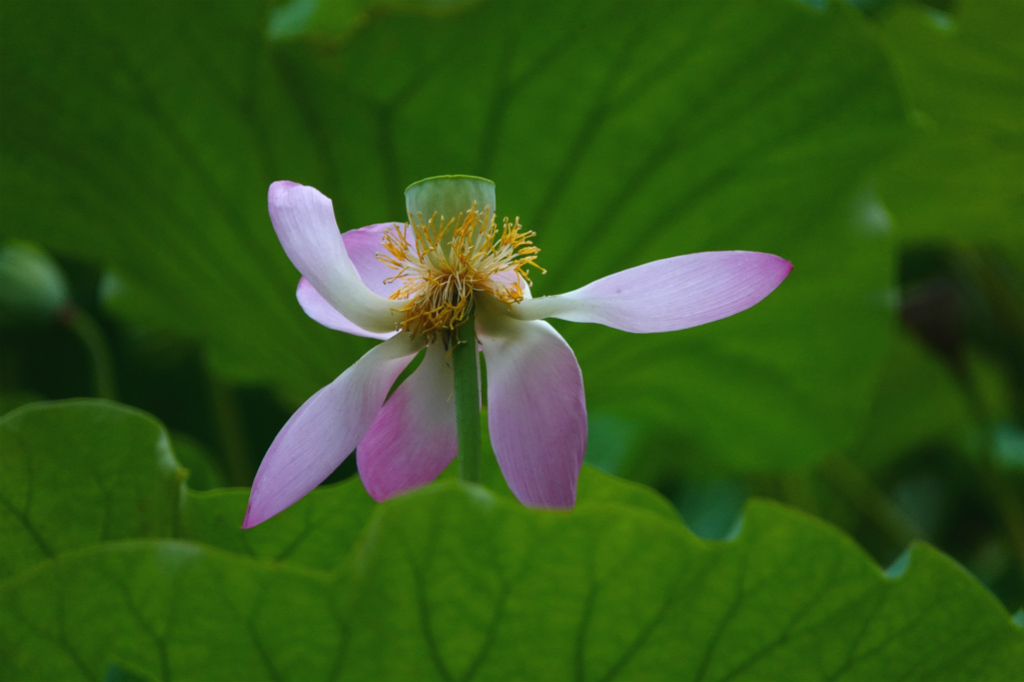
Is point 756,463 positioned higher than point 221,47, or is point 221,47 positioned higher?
point 221,47

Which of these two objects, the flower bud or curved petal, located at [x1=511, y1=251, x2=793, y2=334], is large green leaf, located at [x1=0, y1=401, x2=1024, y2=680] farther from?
the flower bud

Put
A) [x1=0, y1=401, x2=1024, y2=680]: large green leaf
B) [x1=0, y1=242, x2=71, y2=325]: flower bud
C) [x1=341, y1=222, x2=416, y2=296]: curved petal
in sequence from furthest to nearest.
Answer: [x1=0, y1=242, x2=71, y2=325]: flower bud
[x1=341, y1=222, x2=416, y2=296]: curved petal
[x1=0, y1=401, x2=1024, y2=680]: large green leaf

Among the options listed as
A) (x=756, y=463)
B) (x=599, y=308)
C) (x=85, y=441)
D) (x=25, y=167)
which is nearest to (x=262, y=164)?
(x=25, y=167)

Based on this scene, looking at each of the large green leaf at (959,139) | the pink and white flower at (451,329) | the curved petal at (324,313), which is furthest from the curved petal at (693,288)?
the large green leaf at (959,139)

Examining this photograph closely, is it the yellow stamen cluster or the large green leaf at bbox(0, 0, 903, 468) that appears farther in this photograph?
the large green leaf at bbox(0, 0, 903, 468)

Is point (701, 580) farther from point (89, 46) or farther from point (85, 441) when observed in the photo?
point (89, 46)

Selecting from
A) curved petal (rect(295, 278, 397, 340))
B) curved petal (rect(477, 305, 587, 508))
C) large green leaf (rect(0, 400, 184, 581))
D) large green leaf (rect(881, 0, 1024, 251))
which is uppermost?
curved petal (rect(295, 278, 397, 340))

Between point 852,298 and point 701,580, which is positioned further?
point 852,298

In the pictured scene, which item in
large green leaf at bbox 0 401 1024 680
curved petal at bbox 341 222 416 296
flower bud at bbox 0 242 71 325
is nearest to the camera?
large green leaf at bbox 0 401 1024 680

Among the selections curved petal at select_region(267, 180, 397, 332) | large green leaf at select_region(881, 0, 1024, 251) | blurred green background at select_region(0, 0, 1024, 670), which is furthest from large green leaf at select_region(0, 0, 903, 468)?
curved petal at select_region(267, 180, 397, 332)
